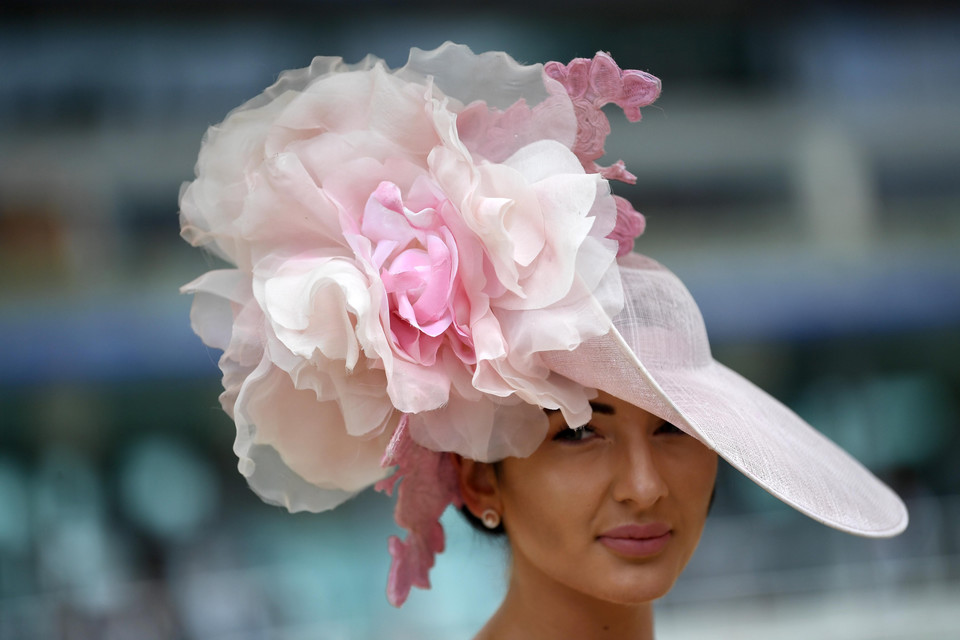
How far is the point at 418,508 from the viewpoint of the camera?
139 centimetres

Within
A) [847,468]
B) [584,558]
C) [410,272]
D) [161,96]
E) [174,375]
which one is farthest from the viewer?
[161,96]

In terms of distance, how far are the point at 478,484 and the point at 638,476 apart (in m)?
0.26

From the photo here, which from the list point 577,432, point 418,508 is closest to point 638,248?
point 418,508

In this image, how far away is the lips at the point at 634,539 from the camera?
1186 millimetres

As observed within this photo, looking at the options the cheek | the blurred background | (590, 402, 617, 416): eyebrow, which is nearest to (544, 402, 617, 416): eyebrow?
(590, 402, 617, 416): eyebrow

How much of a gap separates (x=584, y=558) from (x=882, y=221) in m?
5.32

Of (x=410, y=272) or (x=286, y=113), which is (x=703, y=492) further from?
(x=286, y=113)

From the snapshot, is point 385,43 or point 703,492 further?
point 385,43

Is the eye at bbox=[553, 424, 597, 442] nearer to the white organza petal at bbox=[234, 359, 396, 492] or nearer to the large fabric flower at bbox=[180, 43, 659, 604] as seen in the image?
the large fabric flower at bbox=[180, 43, 659, 604]

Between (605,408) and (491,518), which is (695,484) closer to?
(605,408)

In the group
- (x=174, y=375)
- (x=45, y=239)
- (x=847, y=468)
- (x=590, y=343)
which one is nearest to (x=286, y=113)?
(x=590, y=343)

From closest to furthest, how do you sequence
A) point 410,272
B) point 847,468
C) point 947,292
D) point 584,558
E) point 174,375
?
point 410,272
point 584,558
point 847,468
point 174,375
point 947,292

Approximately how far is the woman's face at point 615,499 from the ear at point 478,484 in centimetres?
8

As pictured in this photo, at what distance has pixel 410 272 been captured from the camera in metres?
1.04
